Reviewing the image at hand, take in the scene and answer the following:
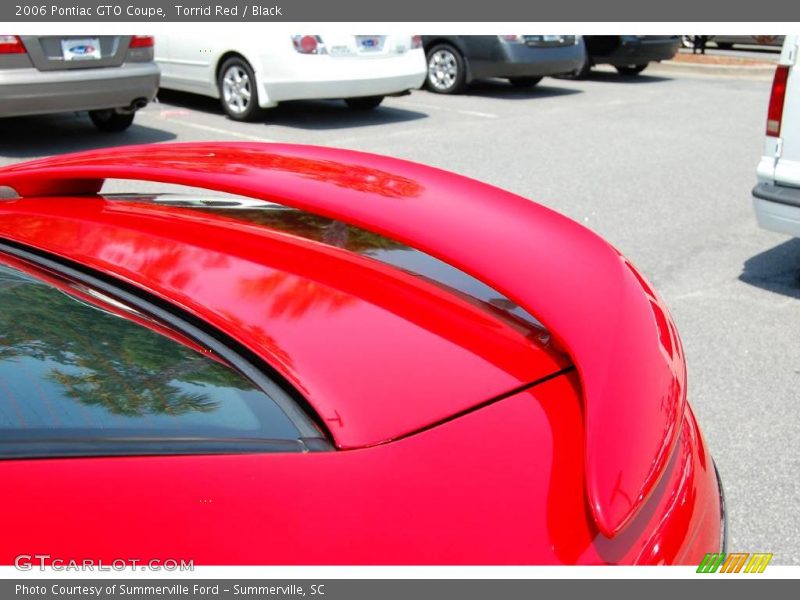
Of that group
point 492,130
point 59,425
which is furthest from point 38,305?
point 492,130

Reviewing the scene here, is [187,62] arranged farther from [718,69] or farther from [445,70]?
[718,69]

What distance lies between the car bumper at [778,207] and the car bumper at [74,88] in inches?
210

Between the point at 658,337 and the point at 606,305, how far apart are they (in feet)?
0.44

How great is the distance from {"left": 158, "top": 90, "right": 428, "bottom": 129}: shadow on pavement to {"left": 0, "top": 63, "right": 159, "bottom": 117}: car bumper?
1913 mm

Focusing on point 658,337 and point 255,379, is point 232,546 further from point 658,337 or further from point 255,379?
point 658,337

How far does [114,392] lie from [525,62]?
1164 cm

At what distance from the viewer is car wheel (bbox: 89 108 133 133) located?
340 inches

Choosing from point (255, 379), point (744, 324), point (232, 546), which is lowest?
point (744, 324)

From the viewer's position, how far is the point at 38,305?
147cm

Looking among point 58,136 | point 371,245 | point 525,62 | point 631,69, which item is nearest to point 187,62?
point 58,136

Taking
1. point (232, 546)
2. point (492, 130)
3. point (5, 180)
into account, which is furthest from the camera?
point (492, 130)

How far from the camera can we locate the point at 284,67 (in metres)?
9.15

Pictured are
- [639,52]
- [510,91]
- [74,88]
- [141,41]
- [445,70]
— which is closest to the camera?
[74,88]

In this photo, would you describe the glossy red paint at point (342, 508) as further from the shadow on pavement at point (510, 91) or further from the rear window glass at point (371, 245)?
the shadow on pavement at point (510, 91)
